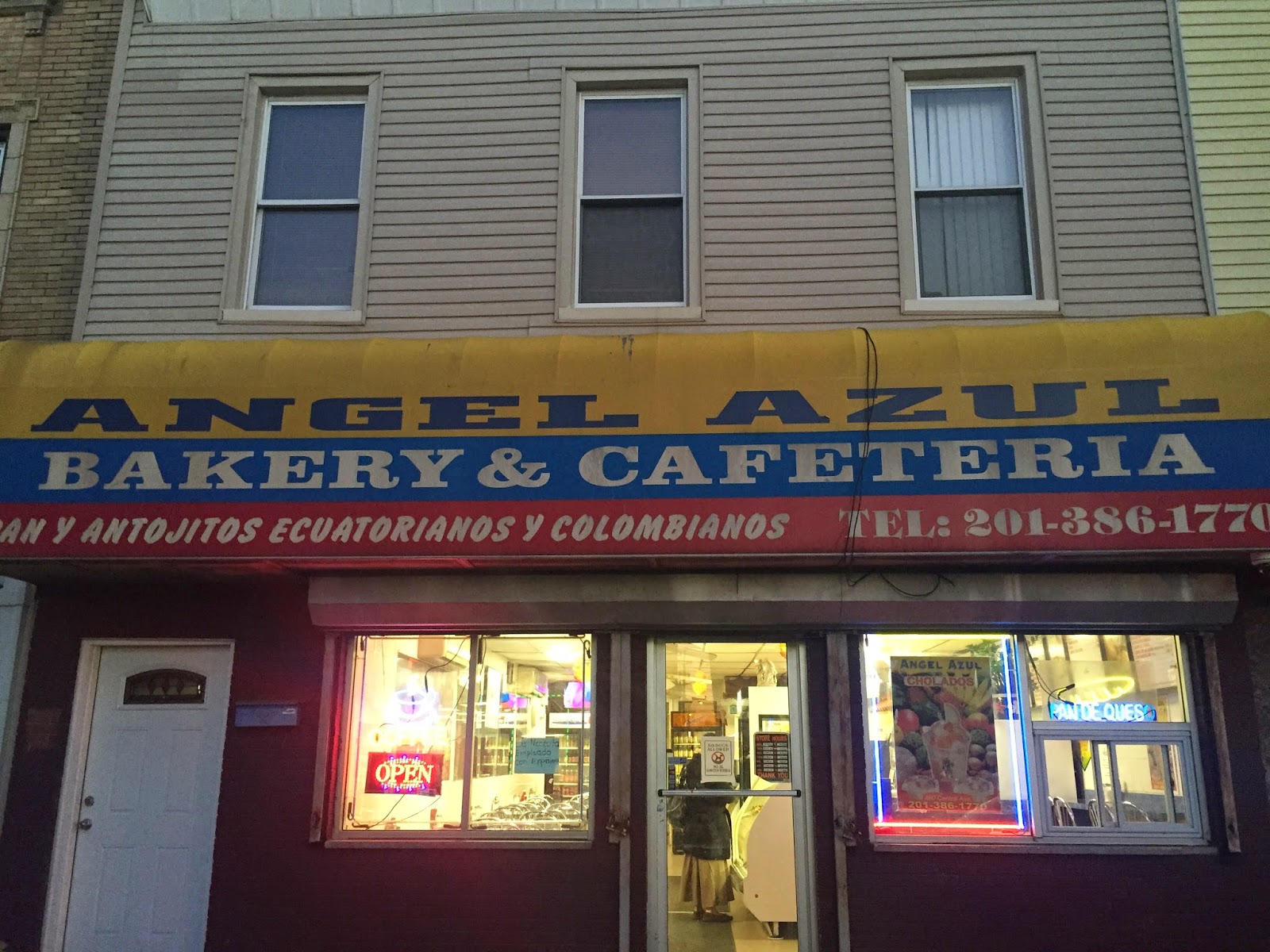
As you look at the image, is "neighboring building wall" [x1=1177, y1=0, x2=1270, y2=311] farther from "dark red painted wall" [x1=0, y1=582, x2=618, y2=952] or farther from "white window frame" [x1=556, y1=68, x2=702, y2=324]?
"dark red painted wall" [x1=0, y1=582, x2=618, y2=952]

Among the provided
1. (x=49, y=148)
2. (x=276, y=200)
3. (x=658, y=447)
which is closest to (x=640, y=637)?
(x=658, y=447)

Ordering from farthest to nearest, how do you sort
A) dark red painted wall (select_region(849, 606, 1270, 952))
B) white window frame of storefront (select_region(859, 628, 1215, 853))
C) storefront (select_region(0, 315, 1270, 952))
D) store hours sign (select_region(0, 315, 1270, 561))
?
1. white window frame of storefront (select_region(859, 628, 1215, 853))
2. dark red painted wall (select_region(849, 606, 1270, 952))
3. storefront (select_region(0, 315, 1270, 952))
4. store hours sign (select_region(0, 315, 1270, 561))

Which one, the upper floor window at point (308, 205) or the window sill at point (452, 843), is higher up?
the upper floor window at point (308, 205)

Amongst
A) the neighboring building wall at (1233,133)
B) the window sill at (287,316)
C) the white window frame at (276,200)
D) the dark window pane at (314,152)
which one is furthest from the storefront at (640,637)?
the dark window pane at (314,152)

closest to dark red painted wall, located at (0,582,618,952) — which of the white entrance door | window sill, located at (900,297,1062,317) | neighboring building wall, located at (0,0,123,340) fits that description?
the white entrance door

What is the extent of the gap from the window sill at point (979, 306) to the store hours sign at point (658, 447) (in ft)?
2.93

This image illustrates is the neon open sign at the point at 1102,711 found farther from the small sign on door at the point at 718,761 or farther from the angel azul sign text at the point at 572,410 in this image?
the small sign on door at the point at 718,761

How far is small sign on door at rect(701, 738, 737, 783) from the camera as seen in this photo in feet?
22.0

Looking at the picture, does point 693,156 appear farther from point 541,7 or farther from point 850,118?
point 541,7

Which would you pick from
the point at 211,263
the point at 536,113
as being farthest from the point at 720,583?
the point at 211,263

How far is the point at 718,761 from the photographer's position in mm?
6738

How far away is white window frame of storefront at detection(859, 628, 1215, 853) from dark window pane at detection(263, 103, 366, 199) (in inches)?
217

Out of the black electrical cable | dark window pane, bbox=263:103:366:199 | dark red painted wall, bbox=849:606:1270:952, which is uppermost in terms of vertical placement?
dark window pane, bbox=263:103:366:199

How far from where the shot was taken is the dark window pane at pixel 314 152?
7.92 metres
